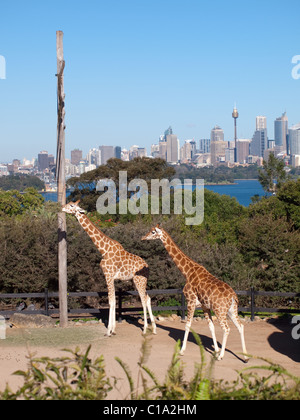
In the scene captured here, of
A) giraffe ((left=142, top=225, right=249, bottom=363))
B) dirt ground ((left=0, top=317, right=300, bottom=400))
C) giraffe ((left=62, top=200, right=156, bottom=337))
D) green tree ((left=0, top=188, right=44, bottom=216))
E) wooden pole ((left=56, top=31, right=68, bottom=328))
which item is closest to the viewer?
dirt ground ((left=0, top=317, right=300, bottom=400))

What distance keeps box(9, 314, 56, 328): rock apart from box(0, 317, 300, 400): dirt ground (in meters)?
0.34

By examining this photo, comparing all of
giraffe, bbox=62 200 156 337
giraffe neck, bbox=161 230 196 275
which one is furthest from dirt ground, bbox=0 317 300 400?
giraffe neck, bbox=161 230 196 275

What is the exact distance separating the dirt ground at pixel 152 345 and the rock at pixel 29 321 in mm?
343

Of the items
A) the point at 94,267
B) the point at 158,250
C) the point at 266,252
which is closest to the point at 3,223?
the point at 94,267

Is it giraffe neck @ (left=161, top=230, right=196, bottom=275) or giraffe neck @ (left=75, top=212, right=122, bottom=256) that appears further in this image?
giraffe neck @ (left=75, top=212, right=122, bottom=256)

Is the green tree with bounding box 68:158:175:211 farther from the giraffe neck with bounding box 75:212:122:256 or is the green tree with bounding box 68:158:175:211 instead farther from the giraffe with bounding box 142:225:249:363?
the giraffe with bounding box 142:225:249:363

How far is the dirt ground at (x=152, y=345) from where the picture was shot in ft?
31.1

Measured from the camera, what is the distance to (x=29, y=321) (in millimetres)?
12844

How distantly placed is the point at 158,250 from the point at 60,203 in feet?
18.5

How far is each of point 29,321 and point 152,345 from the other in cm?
311

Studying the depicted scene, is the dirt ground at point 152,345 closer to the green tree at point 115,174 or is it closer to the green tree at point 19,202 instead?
the green tree at point 19,202

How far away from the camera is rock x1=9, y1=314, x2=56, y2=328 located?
12758 millimetres

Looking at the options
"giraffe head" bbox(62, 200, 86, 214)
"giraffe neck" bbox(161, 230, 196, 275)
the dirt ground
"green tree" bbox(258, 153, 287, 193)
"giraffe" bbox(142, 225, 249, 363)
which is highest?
"green tree" bbox(258, 153, 287, 193)

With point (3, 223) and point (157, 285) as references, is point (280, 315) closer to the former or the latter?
point (157, 285)
